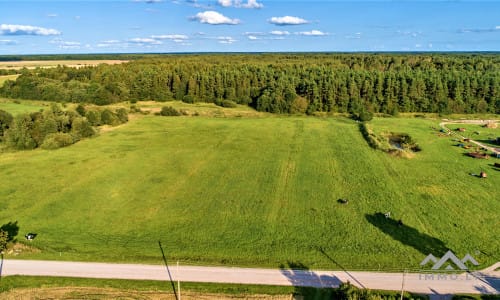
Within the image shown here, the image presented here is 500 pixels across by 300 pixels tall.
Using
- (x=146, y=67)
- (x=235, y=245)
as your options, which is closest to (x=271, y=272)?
(x=235, y=245)

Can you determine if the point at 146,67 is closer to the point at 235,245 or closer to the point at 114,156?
the point at 114,156

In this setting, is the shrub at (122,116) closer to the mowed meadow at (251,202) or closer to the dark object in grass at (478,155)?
the mowed meadow at (251,202)

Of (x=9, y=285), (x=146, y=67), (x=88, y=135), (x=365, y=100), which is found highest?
(x=146, y=67)

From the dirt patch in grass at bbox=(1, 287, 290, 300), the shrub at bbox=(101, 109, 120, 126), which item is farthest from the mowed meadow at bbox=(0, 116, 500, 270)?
the shrub at bbox=(101, 109, 120, 126)

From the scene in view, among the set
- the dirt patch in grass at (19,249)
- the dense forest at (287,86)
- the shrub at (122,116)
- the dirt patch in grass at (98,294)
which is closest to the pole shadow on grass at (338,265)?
the dirt patch in grass at (98,294)

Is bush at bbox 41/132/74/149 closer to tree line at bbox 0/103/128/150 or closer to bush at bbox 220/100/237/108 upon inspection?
tree line at bbox 0/103/128/150
